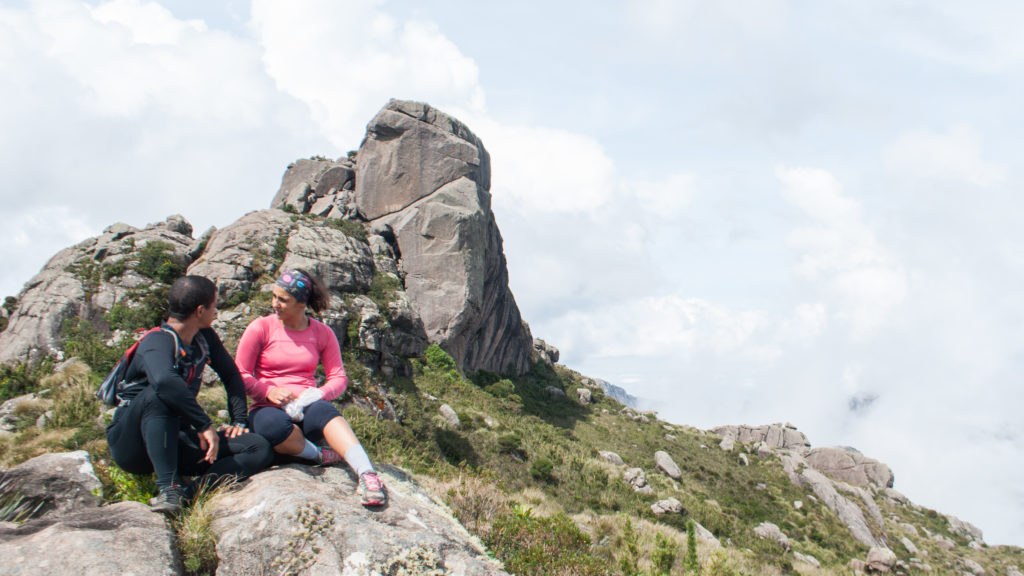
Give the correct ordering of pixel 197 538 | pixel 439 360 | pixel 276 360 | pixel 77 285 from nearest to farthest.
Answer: pixel 197 538 < pixel 276 360 < pixel 77 285 < pixel 439 360

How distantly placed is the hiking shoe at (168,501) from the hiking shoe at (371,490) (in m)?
1.25

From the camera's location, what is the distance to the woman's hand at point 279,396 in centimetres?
444

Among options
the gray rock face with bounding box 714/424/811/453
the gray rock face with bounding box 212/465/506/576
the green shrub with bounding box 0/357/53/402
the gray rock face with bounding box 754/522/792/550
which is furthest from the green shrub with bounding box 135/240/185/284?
the gray rock face with bounding box 714/424/811/453

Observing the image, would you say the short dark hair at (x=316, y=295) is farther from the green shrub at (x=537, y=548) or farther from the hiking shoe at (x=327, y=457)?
the green shrub at (x=537, y=548)

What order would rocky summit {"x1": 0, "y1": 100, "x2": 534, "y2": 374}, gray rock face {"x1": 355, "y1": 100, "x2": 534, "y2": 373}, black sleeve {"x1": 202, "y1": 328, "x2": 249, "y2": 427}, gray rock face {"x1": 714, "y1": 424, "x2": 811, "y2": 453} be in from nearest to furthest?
black sleeve {"x1": 202, "y1": 328, "x2": 249, "y2": 427} < rocky summit {"x1": 0, "y1": 100, "x2": 534, "y2": 374} < gray rock face {"x1": 355, "y1": 100, "x2": 534, "y2": 373} < gray rock face {"x1": 714, "y1": 424, "x2": 811, "y2": 453}

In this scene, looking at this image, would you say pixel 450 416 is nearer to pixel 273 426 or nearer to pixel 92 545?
pixel 273 426

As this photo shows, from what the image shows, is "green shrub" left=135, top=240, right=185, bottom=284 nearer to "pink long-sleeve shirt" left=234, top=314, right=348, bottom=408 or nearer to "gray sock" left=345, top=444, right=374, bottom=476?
"pink long-sleeve shirt" left=234, top=314, right=348, bottom=408

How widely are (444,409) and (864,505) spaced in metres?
32.1

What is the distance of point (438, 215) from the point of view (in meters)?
30.7

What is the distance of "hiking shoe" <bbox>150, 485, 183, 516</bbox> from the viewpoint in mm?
3611

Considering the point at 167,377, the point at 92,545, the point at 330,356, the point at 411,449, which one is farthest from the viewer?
the point at 411,449

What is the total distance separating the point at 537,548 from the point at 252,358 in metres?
3.27

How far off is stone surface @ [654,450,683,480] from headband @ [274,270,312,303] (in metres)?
27.4

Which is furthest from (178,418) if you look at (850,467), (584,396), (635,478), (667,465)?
(850,467)
